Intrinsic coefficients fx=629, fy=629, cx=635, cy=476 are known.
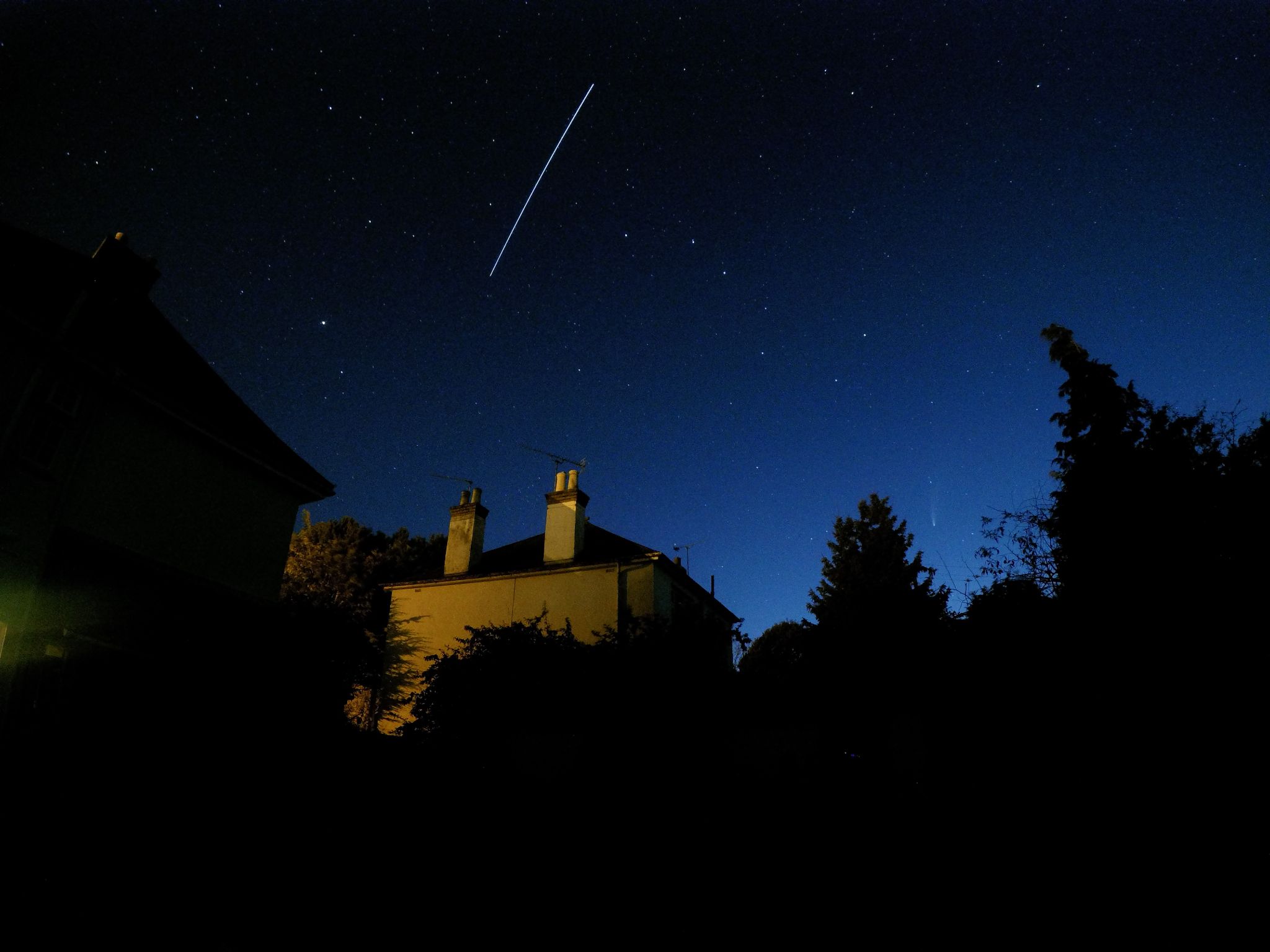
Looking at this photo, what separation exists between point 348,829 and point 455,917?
2.64 meters

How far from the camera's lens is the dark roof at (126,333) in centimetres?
1049

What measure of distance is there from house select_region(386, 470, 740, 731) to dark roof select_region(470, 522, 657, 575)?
0.15 feet

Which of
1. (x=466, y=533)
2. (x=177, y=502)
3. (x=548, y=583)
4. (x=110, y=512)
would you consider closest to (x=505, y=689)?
(x=548, y=583)

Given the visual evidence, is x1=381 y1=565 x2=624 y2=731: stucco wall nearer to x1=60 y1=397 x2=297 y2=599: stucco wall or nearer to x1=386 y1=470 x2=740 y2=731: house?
x1=386 y1=470 x2=740 y2=731: house

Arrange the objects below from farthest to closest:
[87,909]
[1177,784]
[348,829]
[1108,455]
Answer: [1108,455], [1177,784], [348,829], [87,909]

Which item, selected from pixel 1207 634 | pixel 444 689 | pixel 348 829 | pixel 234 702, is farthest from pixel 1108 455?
pixel 234 702

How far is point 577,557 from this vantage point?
23.7 m

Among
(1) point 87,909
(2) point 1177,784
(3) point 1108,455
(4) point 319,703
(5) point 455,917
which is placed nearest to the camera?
(1) point 87,909

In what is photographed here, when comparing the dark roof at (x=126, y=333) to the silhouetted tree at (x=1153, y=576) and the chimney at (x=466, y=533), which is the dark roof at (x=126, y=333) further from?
the silhouetted tree at (x=1153, y=576)

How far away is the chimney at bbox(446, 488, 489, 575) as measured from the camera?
2508 cm

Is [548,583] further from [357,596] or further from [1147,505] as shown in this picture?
[1147,505]

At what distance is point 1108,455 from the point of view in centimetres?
1998

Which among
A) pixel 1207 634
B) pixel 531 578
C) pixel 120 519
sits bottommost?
pixel 1207 634

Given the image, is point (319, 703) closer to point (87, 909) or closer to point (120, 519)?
point (120, 519)
